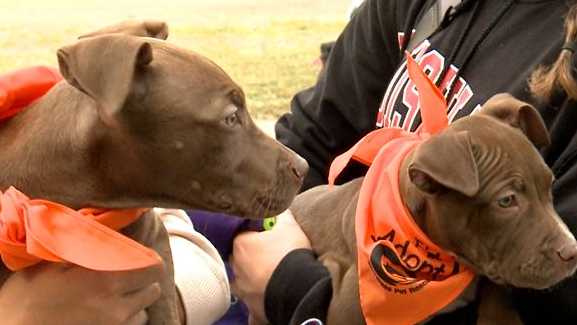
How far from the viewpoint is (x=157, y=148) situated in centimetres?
168

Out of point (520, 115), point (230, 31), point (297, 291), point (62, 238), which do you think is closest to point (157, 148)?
point (62, 238)

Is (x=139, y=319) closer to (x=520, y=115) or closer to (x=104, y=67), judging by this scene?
(x=104, y=67)

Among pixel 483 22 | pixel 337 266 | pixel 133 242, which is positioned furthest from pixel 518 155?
pixel 133 242

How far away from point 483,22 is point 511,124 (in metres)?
0.36

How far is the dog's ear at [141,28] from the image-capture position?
1.87 meters

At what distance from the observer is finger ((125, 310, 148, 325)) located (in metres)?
1.80

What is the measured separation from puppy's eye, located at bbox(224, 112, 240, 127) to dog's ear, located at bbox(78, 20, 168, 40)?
31 centimetres

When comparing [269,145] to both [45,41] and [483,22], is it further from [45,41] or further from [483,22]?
[45,41]

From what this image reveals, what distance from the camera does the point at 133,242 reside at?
169 centimetres

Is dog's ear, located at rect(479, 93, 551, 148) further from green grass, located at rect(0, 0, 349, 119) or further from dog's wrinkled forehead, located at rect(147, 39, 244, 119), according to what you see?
green grass, located at rect(0, 0, 349, 119)

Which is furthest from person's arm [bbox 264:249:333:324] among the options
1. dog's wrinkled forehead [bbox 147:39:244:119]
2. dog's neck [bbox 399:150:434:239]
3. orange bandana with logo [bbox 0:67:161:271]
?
dog's wrinkled forehead [bbox 147:39:244:119]

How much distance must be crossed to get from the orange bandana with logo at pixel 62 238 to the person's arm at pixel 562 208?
32.4 inches

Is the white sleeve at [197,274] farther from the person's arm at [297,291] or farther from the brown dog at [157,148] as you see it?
the brown dog at [157,148]

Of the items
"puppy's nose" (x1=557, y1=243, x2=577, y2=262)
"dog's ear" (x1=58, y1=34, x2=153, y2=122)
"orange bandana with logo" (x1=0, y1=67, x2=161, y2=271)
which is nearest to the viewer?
"dog's ear" (x1=58, y1=34, x2=153, y2=122)
